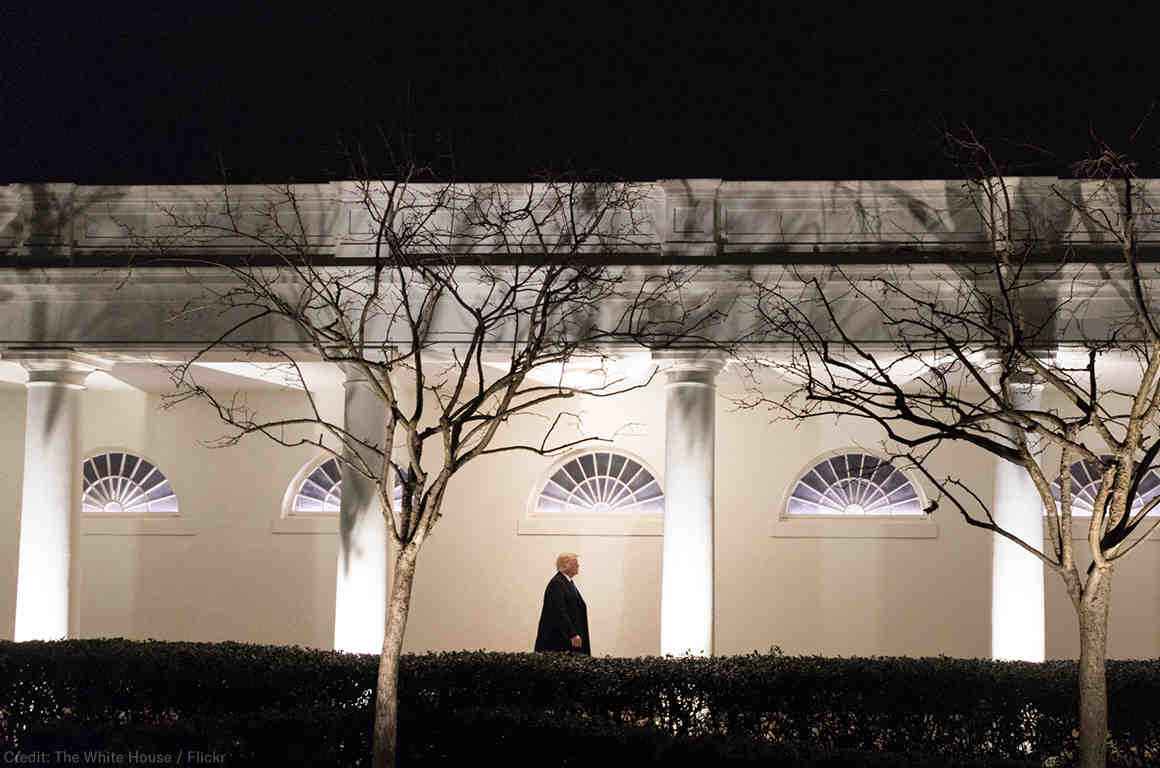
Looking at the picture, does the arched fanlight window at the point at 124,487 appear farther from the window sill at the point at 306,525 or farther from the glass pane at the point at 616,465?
the glass pane at the point at 616,465

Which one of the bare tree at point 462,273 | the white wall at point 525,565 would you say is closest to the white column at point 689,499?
the bare tree at point 462,273

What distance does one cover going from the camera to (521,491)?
20578 millimetres

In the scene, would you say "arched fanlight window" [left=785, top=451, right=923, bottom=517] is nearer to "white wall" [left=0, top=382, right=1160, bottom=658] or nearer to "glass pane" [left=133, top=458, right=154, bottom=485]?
"white wall" [left=0, top=382, right=1160, bottom=658]

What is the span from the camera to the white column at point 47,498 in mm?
15719

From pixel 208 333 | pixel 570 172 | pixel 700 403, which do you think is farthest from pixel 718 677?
pixel 208 333

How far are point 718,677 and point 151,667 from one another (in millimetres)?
5592

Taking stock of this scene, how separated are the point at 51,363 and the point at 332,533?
6124 mm

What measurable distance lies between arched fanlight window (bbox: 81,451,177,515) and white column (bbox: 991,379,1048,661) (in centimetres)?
1305

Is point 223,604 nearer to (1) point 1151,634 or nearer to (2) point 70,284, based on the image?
(2) point 70,284

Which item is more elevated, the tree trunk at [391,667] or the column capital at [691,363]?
the column capital at [691,363]

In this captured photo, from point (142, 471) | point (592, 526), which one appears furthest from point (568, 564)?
point (142, 471)

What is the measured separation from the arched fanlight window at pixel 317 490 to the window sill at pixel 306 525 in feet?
0.47

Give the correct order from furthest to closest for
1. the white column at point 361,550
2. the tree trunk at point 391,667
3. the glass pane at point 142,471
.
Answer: the glass pane at point 142,471, the white column at point 361,550, the tree trunk at point 391,667

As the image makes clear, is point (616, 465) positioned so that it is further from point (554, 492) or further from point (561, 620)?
point (561, 620)
